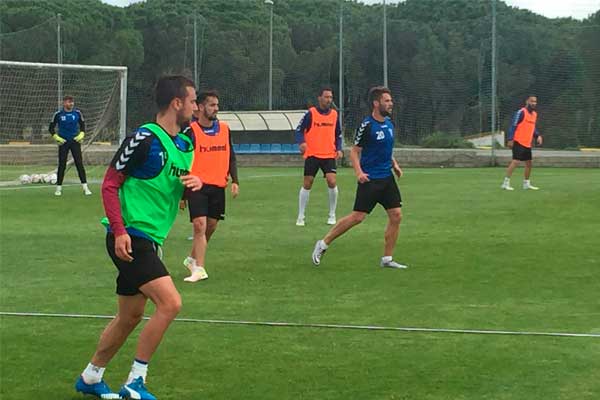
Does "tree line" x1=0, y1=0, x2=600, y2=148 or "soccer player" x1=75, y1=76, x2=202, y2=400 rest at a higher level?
"tree line" x1=0, y1=0, x2=600, y2=148

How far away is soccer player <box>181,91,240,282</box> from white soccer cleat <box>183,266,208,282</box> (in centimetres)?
12

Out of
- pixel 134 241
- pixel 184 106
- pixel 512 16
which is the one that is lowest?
pixel 134 241

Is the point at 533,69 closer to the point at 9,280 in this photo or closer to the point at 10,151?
the point at 10,151

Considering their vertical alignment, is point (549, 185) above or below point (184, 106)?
below

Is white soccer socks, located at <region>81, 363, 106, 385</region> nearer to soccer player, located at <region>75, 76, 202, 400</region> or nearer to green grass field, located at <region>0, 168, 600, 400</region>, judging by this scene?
soccer player, located at <region>75, 76, 202, 400</region>

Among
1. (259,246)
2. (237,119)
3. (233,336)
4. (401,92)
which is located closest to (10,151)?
(237,119)

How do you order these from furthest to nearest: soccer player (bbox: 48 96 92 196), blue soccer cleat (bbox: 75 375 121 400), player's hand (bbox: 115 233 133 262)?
soccer player (bbox: 48 96 92 196), blue soccer cleat (bbox: 75 375 121 400), player's hand (bbox: 115 233 133 262)

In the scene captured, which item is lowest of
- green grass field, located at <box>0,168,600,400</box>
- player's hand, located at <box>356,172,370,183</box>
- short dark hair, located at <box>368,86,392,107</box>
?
green grass field, located at <box>0,168,600,400</box>

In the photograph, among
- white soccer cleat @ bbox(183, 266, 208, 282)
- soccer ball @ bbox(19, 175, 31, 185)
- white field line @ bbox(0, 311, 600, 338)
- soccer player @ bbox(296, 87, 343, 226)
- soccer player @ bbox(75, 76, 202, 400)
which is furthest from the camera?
soccer ball @ bbox(19, 175, 31, 185)

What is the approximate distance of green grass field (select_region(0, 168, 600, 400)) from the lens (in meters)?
6.66

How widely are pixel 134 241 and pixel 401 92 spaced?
30984mm

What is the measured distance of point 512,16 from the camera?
3603 cm

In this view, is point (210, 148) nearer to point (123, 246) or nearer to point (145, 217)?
point (145, 217)

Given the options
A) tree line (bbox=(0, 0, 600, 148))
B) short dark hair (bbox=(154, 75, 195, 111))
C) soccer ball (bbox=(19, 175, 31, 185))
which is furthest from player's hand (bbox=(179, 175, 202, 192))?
tree line (bbox=(0, 0, 600, 148))
